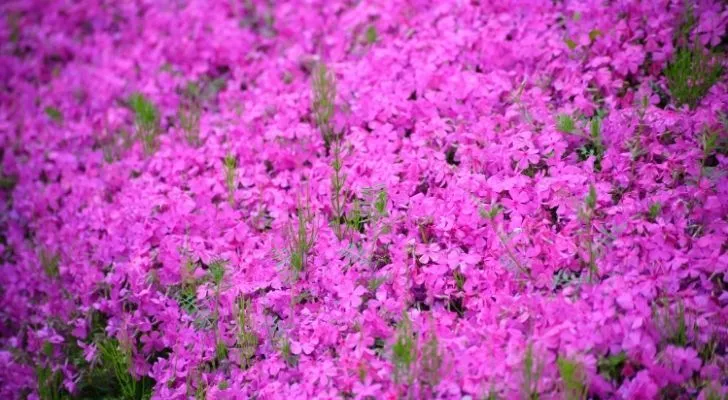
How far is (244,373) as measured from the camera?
2926 mm

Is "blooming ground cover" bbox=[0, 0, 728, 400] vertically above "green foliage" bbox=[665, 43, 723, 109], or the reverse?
"green foliage" bbox=[665, 43, 723, 109]

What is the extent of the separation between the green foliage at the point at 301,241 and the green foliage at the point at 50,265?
1.36 m

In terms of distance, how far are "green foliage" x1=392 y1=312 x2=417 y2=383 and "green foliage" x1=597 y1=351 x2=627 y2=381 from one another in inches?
28.1

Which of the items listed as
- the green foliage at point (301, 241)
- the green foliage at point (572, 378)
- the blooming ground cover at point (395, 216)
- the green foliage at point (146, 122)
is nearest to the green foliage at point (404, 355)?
the blooming ground cover at point (395, 216)

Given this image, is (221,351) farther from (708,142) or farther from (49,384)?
(708,142)

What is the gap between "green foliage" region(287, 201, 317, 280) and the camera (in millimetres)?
3154

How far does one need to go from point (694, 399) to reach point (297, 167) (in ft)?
7.32

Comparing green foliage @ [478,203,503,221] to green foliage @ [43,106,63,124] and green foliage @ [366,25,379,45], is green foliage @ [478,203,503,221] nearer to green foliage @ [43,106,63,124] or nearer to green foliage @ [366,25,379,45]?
green foliage @ [366,25,379,45]

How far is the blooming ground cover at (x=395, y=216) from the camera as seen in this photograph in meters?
2.67

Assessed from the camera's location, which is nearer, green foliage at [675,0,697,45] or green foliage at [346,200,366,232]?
green foliage at [346,200,366,232]

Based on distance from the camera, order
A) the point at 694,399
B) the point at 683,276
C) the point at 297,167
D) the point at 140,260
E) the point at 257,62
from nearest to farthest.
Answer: the point at 694,399 < the point at 683,276 < the point at 140,260 < the point at 297,167 < the point at 257,62

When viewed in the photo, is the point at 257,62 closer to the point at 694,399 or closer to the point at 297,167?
the point at 297,167

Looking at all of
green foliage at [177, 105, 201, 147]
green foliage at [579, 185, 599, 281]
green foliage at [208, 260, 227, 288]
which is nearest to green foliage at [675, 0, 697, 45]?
green foliage at [579, 185, 599, 281]

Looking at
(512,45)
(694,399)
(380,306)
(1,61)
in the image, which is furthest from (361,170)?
(1,61)
